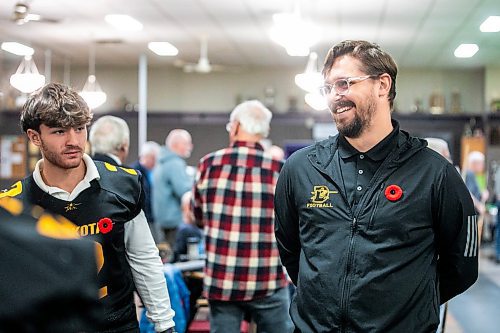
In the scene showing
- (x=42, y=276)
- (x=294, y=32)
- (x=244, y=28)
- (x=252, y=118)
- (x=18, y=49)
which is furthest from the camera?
(x=18, y=49)

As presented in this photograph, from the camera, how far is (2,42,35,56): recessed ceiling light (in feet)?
31.8

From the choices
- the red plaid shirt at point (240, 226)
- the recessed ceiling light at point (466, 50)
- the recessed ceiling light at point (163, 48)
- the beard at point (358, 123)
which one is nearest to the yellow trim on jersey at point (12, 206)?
the beard at point (358, 123)

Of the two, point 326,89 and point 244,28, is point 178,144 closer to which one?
point 244,28

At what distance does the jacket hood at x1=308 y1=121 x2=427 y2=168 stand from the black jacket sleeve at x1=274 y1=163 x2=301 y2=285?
0.41ft

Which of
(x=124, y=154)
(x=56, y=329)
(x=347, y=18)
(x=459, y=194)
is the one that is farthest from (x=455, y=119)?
(x=56, y=329)

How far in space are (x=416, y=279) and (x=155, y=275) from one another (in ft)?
2.98

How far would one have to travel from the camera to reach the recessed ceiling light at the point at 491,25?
25.7 ft

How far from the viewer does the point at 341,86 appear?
1991mm

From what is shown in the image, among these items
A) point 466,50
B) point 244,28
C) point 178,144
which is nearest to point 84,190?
point 178,144

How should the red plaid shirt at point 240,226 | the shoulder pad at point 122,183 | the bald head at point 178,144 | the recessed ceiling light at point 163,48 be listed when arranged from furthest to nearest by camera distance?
the recessed ceiling light at point 163,48, the bald head at point 178,144, the red plaid shirt at point 240,226, the shoulder pad at point 122,183

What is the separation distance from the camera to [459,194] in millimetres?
1890

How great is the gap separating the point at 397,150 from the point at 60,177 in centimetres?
108

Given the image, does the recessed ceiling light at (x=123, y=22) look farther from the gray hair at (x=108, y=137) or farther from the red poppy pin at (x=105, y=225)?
the red poppy pin at (x=105, y=225)

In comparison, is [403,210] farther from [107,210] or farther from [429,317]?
[107,210]
